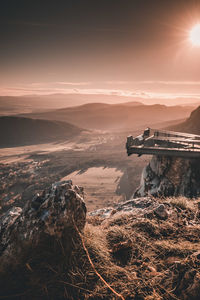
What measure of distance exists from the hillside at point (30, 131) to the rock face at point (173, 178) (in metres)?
51.5

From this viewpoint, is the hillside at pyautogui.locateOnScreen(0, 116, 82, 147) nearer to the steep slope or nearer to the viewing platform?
the viewing platform

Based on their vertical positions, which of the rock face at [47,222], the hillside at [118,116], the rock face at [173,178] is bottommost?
the rock face at [173,178]

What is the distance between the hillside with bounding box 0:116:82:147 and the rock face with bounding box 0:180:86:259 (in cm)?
5427

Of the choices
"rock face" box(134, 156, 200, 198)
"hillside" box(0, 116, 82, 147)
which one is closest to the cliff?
"rock face" box(134, 156, 200, 198)

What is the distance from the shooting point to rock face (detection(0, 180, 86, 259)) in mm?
2092

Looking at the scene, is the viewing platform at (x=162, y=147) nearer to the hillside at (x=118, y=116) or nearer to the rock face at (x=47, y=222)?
the rock face at (x=47, y=222)

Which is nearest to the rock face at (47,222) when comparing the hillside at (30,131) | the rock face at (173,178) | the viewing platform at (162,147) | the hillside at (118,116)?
the rock face at (173,178)

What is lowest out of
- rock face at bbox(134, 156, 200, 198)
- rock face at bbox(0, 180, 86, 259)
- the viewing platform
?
rock face at bbox(134, 156, 200, 198)

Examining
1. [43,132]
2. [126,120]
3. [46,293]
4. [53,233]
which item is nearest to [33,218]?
[53,233]

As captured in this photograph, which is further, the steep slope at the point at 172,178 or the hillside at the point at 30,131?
the hillside at the point at 30,131

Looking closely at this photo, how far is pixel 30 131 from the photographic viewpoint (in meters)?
62.4

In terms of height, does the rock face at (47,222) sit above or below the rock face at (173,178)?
above

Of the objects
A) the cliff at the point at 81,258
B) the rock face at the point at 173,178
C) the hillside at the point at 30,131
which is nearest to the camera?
the cliff at the point at 81,258

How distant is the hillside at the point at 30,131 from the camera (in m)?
55.1
